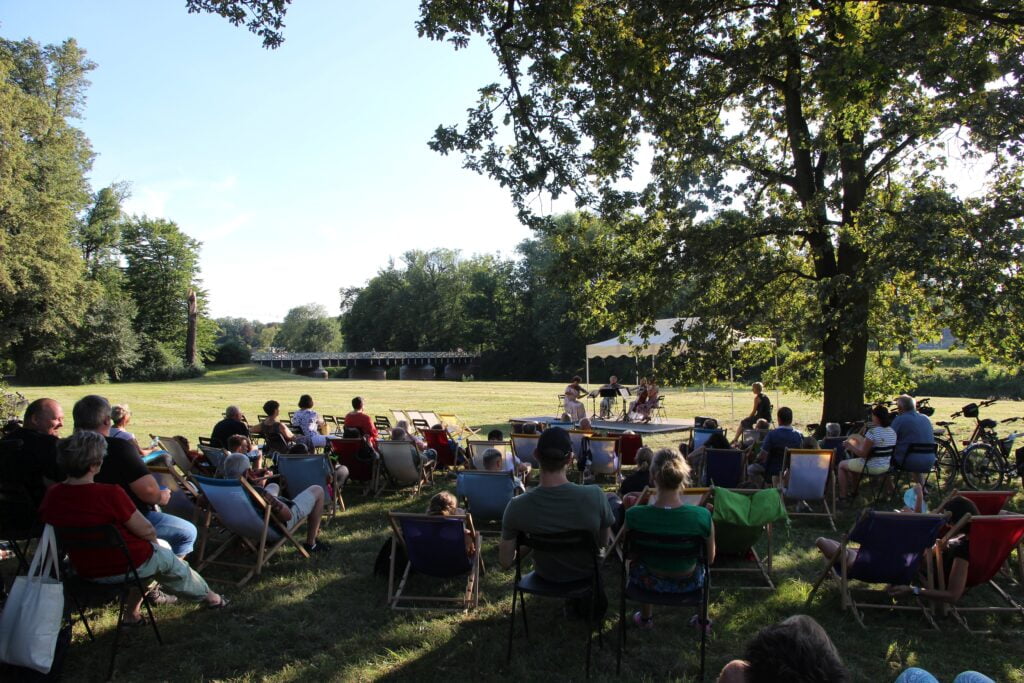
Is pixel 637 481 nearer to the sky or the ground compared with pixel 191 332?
nearer to the ground

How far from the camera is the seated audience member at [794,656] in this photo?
161 centimetres

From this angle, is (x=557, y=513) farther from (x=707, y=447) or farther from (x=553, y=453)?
(x=707, y=447)

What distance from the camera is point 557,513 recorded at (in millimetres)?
4199

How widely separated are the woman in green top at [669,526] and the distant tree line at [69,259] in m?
30.7

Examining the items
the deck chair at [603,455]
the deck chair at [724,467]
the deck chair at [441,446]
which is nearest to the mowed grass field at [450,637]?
the deck chair at [724,467]

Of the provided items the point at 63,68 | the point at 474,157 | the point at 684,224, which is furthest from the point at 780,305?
the point at 63,68

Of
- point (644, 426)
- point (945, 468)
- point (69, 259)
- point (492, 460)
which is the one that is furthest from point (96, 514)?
point (69, 259)

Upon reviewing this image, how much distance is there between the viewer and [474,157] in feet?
30.9

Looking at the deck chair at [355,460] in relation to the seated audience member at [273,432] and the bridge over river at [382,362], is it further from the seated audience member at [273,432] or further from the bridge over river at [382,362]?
the bridge over river at [382,362]

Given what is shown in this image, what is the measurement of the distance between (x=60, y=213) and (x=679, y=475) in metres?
36.2

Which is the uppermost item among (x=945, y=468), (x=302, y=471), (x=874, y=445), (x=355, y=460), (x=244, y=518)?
(x=874, y=445)

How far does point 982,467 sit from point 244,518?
394 inches

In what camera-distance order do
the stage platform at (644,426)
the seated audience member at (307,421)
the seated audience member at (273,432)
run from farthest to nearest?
the stage platform at (644,426), the seated audience member at (307,421), the seated audience member at (273,432)

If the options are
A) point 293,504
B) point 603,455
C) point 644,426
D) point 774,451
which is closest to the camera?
point 293,504
